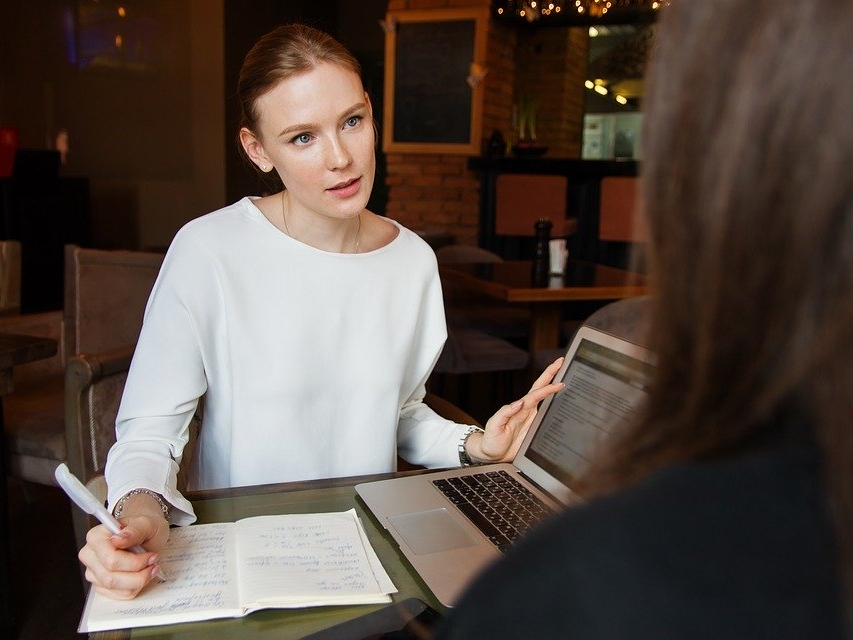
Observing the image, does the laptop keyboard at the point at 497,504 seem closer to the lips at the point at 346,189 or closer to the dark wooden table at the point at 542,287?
the lips at the point at 346,189

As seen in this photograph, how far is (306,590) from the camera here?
87 cm

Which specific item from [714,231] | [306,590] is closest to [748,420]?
[714,231]

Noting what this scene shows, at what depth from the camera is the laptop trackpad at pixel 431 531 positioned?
1000 mm

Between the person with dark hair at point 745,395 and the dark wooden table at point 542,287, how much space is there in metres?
2.44

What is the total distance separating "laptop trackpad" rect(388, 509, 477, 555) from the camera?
100 centimetres

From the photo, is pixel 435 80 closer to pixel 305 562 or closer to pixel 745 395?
pixel 305 562

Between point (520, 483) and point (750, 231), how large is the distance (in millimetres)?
862

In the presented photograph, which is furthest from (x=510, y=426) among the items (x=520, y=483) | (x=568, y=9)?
(x=568, y=9)

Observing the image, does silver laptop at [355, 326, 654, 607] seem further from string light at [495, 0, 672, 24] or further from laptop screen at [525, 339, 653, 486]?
string light at [495, 0, 672, 24]

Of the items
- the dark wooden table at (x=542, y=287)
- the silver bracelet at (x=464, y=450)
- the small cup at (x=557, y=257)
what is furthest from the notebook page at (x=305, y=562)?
the small cup at (x=557, y=257)

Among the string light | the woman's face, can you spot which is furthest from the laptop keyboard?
the string light

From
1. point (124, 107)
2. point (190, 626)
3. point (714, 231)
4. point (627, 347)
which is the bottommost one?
point (190, 626)

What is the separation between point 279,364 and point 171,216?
Result: 6.23m

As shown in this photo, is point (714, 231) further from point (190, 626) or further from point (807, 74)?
point (190, 626)
